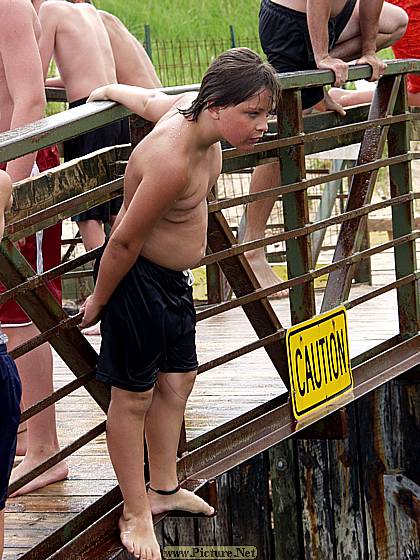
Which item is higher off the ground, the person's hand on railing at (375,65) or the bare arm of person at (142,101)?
the bare arm of person at (142,101)

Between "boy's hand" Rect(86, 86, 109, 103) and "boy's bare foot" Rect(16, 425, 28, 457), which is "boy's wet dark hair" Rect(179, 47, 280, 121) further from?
"boy's bare foot" Rect(16, 425, 28, 457)

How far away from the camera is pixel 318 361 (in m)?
4.95

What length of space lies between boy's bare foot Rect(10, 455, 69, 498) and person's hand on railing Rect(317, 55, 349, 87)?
1.85m

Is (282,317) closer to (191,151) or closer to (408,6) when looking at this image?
(408,6)

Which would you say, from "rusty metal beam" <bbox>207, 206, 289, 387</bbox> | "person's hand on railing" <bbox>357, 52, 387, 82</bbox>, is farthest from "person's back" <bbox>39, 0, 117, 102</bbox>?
"rusty metal beam" <bbox>207, 206, 289, 387</bbox>

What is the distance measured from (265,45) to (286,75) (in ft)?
4.06

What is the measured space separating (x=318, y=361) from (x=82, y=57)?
5.39ft

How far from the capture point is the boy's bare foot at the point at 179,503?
397 centimetres

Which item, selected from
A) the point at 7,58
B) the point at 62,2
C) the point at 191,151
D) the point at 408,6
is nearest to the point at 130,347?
the point at 191,151

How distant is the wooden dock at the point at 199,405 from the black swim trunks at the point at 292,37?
1.26 meters

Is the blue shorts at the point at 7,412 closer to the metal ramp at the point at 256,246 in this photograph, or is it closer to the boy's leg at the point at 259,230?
the metal ramp at the point at 256,246

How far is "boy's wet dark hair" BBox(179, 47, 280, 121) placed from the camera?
11.9ft

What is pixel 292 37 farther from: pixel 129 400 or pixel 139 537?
pixel 139 537

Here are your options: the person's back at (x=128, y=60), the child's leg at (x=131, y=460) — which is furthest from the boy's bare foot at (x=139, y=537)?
the person's back at (x=128, y=60)
